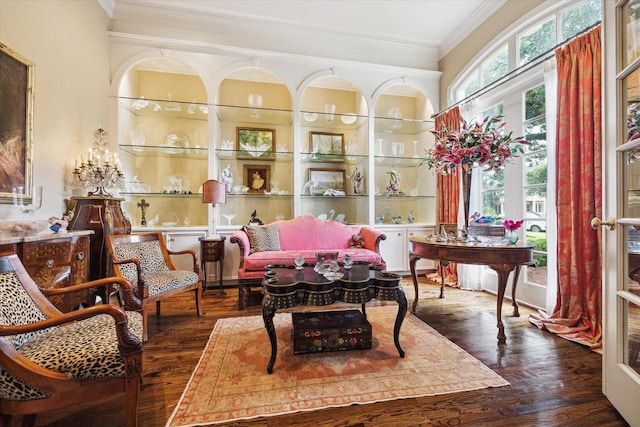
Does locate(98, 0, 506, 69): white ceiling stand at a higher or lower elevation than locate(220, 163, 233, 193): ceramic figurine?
higher

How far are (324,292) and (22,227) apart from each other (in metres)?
2.41

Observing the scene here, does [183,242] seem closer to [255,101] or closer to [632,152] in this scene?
[255,101]

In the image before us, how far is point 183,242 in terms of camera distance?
373 centimetres

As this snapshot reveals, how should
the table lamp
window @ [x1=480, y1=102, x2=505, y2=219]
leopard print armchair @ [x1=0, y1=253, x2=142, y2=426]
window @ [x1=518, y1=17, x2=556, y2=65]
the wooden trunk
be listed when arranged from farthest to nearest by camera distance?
the table lamp, window @ [x1=480, y1=102, x2=505, y2=219], window @ [x1=518, y1=17, x2=556, y2=65], the wooden trunk, leopard print armchair @ [x1=0, y1=253, x2=142, y2=426]

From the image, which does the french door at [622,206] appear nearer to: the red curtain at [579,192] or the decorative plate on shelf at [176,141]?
the red curtain at [579,192]

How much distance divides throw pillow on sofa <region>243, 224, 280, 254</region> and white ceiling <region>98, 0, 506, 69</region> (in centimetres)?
271

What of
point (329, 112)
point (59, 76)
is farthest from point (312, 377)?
point (329, 112)

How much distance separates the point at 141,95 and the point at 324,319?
4.34 metres

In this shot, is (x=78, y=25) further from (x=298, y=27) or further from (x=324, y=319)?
(x=324, y=319)

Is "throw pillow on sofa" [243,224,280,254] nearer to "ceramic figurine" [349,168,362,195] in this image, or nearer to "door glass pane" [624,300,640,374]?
"ceramic figurine" [349,168,362,195]

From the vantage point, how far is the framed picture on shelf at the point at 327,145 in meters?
4.55

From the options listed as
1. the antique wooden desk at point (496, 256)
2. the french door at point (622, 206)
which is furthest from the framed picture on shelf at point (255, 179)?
the french door at point (622, 206)

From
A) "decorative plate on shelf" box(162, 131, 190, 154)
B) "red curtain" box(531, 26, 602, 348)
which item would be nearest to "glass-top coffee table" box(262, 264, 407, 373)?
"red curtain" box(531, 26, 602, 348)

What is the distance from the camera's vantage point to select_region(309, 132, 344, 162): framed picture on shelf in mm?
4555
